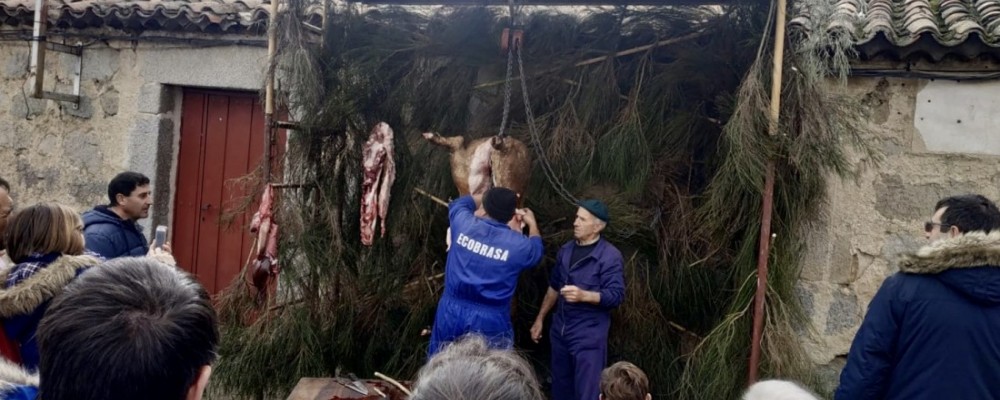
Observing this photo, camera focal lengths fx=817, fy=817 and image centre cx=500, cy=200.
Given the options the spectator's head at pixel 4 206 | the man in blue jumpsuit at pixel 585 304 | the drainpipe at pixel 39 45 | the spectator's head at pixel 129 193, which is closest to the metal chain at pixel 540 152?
the man in blue jumpsuit at pixel 585 304

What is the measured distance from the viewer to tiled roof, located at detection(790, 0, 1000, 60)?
460cm

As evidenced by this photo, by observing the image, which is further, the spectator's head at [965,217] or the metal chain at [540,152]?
the metal chain at [540,152]

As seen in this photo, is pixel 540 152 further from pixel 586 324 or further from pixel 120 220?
pixel 120 220

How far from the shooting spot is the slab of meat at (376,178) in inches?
199

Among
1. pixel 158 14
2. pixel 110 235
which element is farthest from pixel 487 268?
pixel 158 14

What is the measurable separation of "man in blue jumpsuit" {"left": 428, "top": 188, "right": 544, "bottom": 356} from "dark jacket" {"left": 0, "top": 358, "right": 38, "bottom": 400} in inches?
105

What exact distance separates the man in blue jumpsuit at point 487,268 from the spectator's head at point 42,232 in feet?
6.25

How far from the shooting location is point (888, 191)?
505 centimetres

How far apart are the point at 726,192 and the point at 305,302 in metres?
2.67

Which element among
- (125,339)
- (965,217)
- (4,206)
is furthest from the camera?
(4,206)

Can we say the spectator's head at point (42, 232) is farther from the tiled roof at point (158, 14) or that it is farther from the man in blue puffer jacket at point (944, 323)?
the man in blue puffer jacket at point (944, 323)

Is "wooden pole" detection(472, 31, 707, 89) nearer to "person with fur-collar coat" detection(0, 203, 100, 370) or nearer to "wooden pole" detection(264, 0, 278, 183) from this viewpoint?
"wooden pole" detection(264, 0, 278, 183)

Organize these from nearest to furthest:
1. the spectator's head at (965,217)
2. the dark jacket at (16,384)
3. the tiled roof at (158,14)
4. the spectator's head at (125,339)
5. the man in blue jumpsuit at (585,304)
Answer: the spectator's head at (125,339) → the dark jacket at (16,384) → the spectator's head at (965,217) → the man in blue jumpsuit at (585,304) → the tiled roof at (158,14)

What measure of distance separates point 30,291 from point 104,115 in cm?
409
